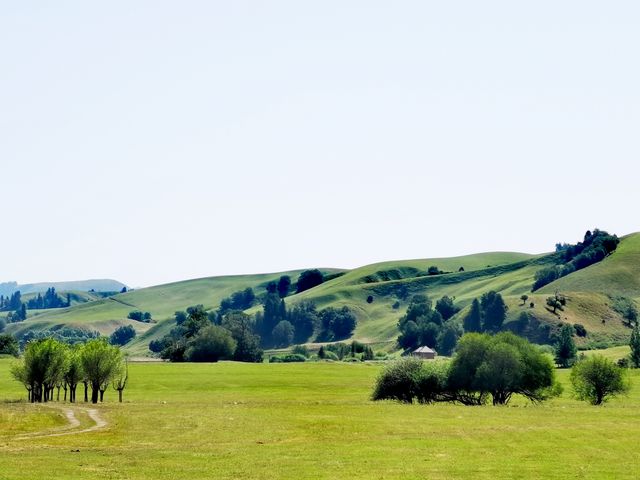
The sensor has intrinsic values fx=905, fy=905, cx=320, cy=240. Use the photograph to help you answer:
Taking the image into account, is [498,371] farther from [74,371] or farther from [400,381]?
[74,371]

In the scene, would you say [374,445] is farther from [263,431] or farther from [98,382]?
[98,382]

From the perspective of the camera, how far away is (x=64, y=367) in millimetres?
113938

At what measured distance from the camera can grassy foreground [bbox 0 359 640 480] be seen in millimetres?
49719

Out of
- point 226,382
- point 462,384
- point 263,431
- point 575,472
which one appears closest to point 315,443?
point 263,431

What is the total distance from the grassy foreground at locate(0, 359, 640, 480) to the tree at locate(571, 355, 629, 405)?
3.76 m

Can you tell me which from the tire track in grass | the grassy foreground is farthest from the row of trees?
the tire track in grass

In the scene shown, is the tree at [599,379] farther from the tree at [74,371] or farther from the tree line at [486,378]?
the tree at [74,371]

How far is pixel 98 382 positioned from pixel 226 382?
39.3 m

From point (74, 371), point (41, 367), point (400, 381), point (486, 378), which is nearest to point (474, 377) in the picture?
point (486, 378)

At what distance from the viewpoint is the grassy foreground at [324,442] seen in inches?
1957

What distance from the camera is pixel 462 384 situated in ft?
382

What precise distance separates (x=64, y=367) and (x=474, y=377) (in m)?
51.9

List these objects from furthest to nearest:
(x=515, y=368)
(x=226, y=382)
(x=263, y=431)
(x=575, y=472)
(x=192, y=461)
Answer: (x=226, y=382) < (x=515, y=368) < (x=263, y=431) < (x=192, y=461) < (x=575, y=472)

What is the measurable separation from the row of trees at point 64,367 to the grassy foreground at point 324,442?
6502mm
